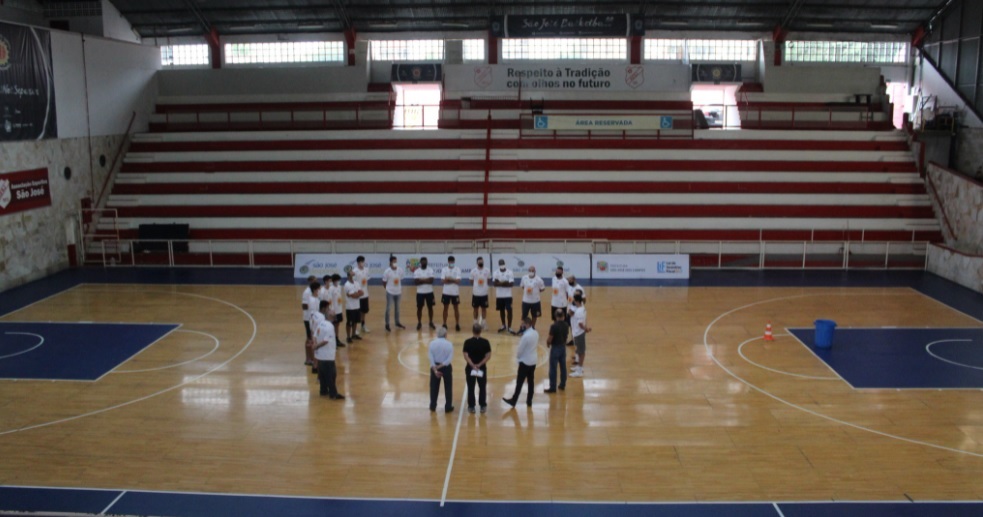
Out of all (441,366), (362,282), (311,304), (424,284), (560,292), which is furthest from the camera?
(424,284)

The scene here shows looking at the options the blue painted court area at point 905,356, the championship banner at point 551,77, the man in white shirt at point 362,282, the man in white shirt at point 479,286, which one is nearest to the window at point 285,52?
the championship banner at point 551,77

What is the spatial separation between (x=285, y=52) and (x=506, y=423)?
93.5 ft

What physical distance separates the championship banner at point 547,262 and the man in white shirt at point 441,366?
11.0m

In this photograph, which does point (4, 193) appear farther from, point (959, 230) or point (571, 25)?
point (959, 230)

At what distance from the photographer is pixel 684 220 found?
1141 inches

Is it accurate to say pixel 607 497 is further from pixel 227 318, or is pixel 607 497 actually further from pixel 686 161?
pixel 686 161

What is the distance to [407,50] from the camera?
3694cm

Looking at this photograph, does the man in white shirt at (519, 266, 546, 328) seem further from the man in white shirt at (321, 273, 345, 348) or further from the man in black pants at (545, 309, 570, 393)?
the man in white shirt at (321, 273, 345, 348)

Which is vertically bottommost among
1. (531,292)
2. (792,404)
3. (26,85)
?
(792,404)

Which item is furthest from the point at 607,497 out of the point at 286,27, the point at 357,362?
the point at 286,27

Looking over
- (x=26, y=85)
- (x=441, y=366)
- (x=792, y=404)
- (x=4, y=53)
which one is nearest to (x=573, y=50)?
(x=26, y=85)

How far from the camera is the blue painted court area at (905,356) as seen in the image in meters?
15.8

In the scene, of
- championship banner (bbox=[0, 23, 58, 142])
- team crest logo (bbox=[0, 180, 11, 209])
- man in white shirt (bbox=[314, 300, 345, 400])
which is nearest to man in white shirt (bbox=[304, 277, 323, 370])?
man in white shirt (bbox=[314, 300, 345, 400])

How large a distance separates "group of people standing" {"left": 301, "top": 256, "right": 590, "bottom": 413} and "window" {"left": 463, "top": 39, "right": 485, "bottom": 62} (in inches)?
735
